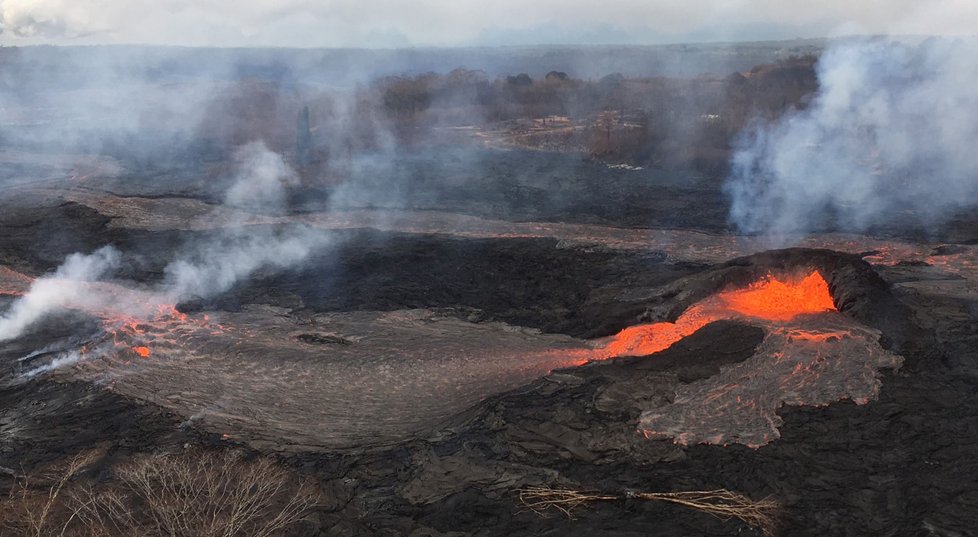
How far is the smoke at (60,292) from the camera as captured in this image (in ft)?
55.0

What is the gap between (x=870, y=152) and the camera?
33.1m

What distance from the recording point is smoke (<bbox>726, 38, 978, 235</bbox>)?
26953 millimetres

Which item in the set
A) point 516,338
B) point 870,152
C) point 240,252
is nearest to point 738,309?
point 516,338

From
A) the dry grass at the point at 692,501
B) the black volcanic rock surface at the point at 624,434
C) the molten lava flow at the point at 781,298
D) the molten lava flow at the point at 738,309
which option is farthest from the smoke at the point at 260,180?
the dry grass at the point at 692,501

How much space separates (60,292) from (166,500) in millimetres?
11528

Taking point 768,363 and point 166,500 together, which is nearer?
point 166,500

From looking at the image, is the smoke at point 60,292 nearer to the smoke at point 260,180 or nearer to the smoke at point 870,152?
the smoke at point 260,180

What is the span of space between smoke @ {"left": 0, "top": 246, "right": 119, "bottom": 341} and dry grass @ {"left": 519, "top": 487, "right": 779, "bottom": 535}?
46.2 feet

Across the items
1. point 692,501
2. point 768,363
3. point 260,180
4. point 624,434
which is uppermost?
point 260,180

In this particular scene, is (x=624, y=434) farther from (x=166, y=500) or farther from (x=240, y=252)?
(x=240, y=252)

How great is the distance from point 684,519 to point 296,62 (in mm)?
90820

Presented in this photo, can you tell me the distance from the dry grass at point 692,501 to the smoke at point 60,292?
46.2 ft

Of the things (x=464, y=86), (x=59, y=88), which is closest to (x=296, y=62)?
(x=59, y=88)

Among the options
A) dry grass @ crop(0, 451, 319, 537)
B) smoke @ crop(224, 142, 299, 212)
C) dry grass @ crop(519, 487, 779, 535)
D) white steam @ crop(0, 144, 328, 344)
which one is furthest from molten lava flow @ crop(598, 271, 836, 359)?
smoke @ crop(224, 142, 299, 212)
